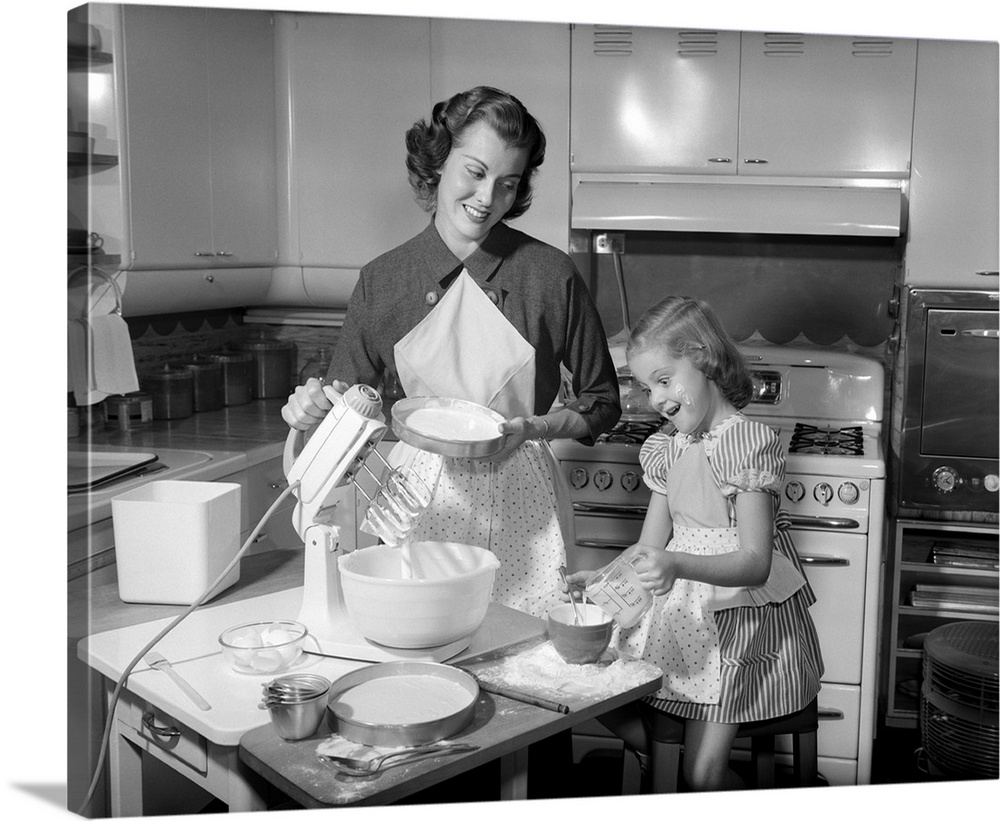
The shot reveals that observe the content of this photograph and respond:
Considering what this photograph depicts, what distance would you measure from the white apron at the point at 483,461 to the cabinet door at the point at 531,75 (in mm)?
220

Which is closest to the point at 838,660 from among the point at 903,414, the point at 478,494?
the point at 903,414

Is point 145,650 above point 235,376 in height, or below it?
below

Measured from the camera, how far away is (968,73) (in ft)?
6.98

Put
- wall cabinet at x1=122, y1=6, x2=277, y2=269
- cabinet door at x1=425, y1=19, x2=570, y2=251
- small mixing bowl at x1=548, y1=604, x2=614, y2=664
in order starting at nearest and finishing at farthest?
small mixing bowl at x1=548, y1=604, x2=614, y2=664
cabinet door at x1=425, y1=19, x2=570, y2=251
wall cabinet at x1=122, y1=6, x2=277, y2=269

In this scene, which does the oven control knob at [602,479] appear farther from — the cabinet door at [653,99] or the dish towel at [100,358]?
the dish towel at [100,358]

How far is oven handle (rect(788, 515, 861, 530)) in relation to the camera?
227 cm

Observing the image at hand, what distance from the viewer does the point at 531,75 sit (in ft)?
6.64

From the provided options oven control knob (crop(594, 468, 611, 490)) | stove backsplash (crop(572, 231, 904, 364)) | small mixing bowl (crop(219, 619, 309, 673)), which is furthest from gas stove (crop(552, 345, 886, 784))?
small mixing bowl (crop(219, 619, 309, 673))

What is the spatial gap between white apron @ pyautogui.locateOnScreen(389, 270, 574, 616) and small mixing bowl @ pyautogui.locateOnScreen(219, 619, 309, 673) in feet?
1.48

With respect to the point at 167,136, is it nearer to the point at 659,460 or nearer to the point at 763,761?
the point at 659,460

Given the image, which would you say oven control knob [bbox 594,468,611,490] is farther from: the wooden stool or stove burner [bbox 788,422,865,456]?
the wooden stool

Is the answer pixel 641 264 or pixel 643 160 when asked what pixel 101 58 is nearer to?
pixel 643 160

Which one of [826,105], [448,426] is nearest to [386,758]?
[448,426]

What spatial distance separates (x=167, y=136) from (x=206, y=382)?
1.63ft
